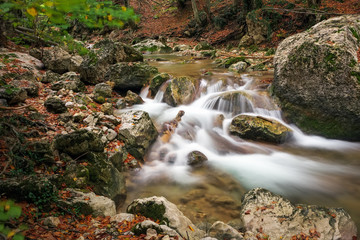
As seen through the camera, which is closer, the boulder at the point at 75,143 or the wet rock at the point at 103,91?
the boulder at the point at 75,143

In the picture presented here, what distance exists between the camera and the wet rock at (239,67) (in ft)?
36.9

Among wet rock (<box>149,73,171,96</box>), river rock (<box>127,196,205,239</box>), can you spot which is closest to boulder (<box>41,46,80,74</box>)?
wet rock (<box>149,73,171,96</box>)

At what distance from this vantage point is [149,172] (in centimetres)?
542

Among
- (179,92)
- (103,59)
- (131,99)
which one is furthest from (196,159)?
(103,59)

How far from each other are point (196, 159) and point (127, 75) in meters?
4.77

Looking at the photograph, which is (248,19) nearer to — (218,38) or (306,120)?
(218,38)

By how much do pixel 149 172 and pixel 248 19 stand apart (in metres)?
15.4

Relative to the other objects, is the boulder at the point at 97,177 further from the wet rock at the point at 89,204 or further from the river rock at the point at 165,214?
the river rock at the point at 165,214

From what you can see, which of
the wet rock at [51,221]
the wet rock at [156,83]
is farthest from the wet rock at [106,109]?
the wet rock at [51,221]

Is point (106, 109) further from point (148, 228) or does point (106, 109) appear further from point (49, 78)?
point (148, 228)

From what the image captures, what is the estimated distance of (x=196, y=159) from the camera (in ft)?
19.2

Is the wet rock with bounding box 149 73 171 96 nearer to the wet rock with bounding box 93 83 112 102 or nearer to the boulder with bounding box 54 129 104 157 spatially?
the wet rock with bounding box 93 83 112 102

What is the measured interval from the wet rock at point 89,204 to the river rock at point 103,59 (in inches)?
235

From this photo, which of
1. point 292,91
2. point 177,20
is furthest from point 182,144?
point 177,20
